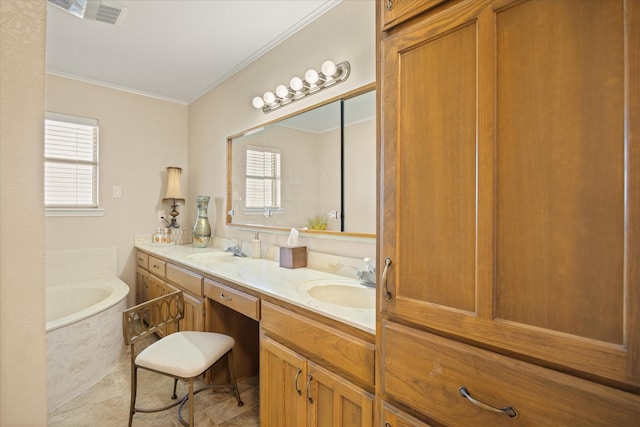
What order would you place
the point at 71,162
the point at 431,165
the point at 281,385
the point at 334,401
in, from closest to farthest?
1. the point at 431,165
2. the point at 334,401
3. the point at 281,385
4. the point at 71,162

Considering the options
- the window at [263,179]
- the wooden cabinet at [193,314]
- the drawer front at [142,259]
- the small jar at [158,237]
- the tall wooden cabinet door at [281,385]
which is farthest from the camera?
the small jar at [158,237]

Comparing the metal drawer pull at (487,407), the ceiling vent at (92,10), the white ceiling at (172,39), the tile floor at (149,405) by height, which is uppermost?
the white ceiling at (172,39)

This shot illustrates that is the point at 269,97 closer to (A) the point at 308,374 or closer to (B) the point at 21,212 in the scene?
(A) the point at 308,374

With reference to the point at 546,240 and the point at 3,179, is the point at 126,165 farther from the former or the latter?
the point at 546,240

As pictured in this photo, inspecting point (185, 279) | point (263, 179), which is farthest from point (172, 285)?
point (263, 179)

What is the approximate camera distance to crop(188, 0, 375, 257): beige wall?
1764 millimetres

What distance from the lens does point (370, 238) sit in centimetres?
171

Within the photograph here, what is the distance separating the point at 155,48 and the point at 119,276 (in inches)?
89.2

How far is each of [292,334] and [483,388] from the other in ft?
2.59

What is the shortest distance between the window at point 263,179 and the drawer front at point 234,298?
2.54 feet

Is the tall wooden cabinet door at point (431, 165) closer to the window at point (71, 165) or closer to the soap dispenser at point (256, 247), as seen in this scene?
the soap dispenser at point (256, 247)

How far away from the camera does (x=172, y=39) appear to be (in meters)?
2.37

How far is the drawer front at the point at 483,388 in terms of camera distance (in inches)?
24.0

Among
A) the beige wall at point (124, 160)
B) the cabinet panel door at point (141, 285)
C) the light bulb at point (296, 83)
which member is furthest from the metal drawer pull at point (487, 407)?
the beige wall at point (124, 160)
